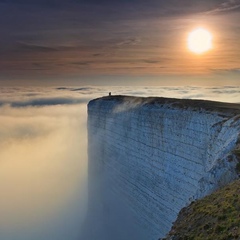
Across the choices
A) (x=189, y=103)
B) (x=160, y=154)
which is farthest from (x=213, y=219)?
(x=160, y=154)

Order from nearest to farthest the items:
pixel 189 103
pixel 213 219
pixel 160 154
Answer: pixel 213 219, pixel 189 103, pixel 160 154

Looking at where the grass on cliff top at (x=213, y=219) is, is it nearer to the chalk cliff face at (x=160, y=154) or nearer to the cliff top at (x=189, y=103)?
the chalk cliff face at (x=160, y=154)

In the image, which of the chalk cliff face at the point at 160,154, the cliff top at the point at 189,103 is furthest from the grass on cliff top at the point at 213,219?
the cliff top at the point at 189,103

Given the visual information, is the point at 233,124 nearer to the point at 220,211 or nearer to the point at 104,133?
the point at 220,211

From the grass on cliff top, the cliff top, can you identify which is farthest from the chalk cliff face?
the grass on cliff top

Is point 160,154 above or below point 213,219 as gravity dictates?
below

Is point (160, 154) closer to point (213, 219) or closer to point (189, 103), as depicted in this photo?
point (189, 103)
